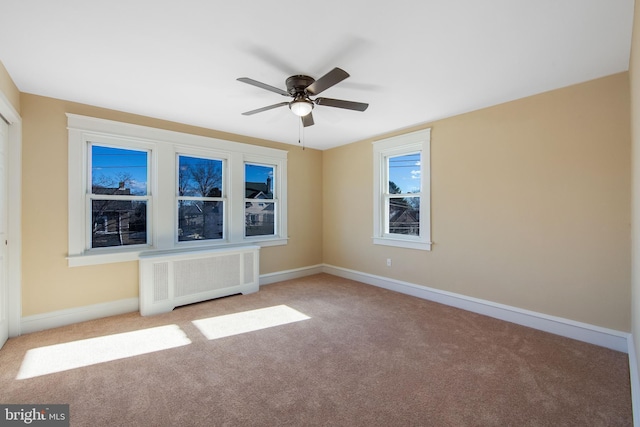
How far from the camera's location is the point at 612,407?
1813mm

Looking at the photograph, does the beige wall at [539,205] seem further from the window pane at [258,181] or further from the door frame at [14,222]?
the door frame at [14,222]

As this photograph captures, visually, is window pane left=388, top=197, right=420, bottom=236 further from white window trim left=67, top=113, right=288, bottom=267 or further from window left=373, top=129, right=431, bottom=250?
white window trim left=67, top=113, right=288, bottom=267

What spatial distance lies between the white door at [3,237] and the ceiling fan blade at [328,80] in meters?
2.90

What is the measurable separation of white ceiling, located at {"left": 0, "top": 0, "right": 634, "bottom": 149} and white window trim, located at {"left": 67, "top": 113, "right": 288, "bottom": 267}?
403mm

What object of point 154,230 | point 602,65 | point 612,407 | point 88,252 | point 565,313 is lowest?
point 612,407

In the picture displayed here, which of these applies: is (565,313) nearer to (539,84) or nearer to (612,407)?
(612,407)

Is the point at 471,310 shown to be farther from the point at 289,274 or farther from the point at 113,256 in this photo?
the point at 113,256

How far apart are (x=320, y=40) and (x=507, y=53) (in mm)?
1486

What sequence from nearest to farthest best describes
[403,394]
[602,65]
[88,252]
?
[403,394]
[602,65]
[88,252]

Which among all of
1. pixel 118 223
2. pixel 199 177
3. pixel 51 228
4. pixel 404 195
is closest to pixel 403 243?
pixel 404 195

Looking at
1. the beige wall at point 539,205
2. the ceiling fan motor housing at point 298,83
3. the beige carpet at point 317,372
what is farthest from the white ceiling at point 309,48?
the beige carpet at point 317,372

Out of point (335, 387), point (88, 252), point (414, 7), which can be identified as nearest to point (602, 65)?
point (414, 7)

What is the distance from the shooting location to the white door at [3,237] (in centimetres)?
261

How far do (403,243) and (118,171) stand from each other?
158 inches
